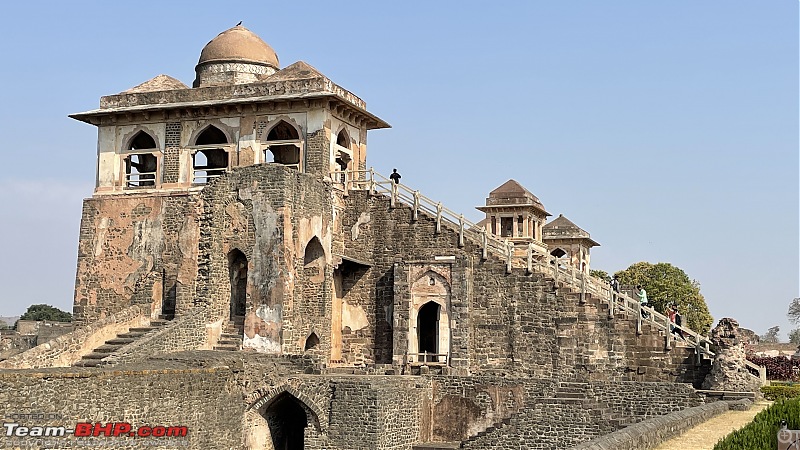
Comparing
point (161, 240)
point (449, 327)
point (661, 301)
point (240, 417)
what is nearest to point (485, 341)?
point (449, 327)

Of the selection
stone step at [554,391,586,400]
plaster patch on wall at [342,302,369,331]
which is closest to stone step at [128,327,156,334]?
plaster patch on wall at [342,302,369,331]

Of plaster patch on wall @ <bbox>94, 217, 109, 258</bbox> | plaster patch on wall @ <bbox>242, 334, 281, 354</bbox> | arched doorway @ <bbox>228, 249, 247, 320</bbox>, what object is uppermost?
plaster patch on wall @ <bbox>94, 217, 109, 258</bbox>

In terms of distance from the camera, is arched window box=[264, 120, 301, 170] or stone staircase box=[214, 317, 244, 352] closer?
stone staircase box=[214, 317, 244, 352]

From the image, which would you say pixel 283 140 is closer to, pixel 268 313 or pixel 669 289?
pixel 268 313

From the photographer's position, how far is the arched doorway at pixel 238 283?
1099 inches

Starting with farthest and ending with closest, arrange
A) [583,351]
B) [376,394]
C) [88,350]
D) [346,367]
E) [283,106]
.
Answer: [283,106] → [346,367] → [583,351] → [88,350] → [376,394]

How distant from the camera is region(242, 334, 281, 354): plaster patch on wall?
26297 mm

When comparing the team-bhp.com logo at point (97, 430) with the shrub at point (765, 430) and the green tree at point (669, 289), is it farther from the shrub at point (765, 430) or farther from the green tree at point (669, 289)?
the green tree at point (669, 289)

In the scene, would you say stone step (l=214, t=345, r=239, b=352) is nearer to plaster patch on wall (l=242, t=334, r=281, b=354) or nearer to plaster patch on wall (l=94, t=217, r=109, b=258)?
plaster patch on wall (l=242, t=334, r=281, b=354)

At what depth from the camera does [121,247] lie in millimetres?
30453

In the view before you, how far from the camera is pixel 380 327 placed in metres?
29.5

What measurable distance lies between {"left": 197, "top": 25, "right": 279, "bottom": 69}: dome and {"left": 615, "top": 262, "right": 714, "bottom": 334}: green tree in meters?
28.8

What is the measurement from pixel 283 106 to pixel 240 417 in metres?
11.0

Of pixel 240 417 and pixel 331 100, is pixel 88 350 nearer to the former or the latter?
pixel 240 417
